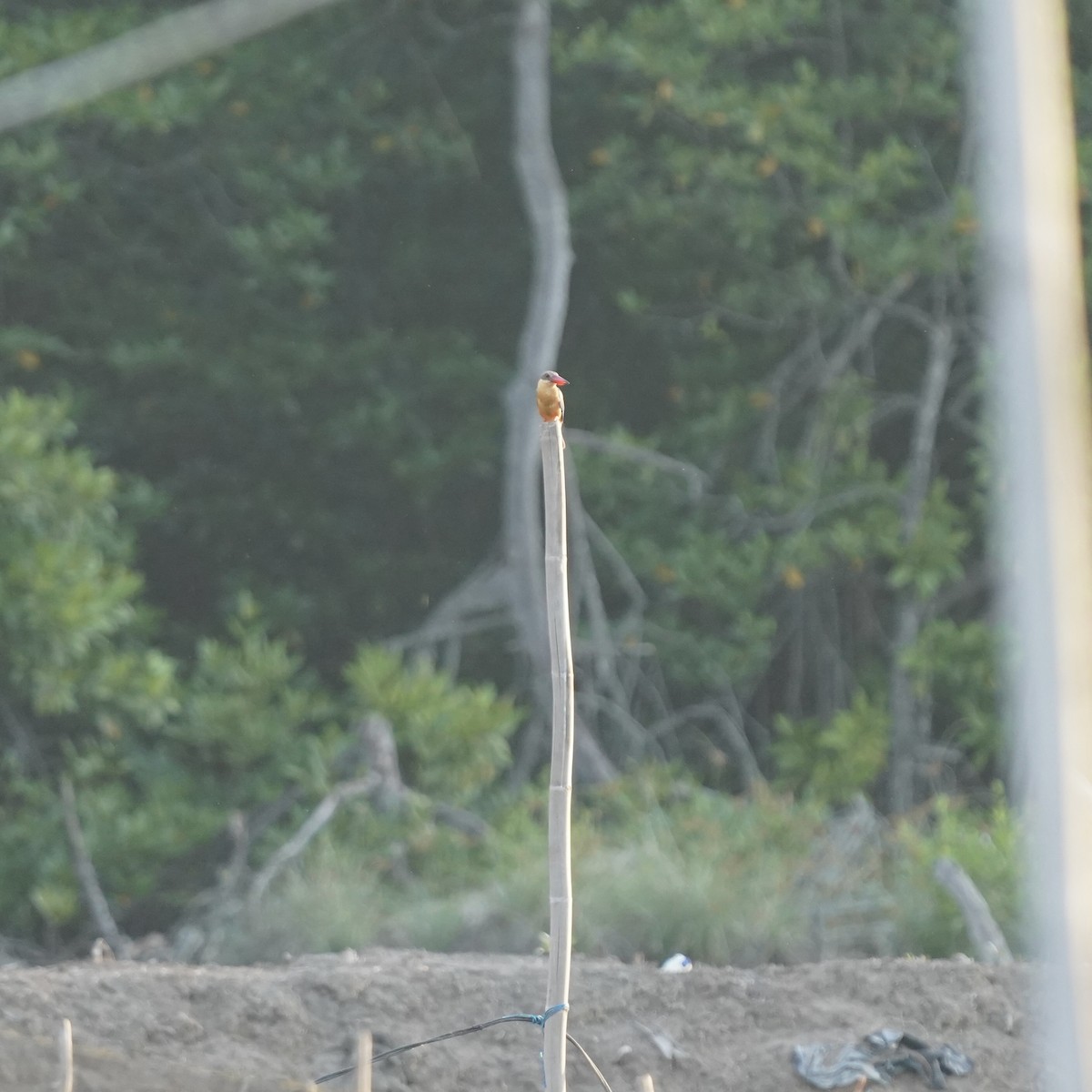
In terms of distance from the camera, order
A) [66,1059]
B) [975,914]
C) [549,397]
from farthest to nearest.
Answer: [975,914] < [66,1059] < [549,397]

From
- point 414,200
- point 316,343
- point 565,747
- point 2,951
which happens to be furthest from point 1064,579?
point 414,200

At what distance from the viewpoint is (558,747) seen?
2639mm

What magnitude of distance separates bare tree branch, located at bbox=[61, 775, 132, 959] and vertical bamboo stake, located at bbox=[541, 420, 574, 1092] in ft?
11.3

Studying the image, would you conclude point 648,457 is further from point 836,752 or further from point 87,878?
point 87,878

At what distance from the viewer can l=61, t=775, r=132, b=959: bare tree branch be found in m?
6.25

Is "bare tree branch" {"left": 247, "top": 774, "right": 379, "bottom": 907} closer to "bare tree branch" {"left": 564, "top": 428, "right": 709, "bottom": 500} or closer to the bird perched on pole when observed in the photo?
"bare tree branch" {"left": 564, "top": 428, "right": 709, "bottom": 500}

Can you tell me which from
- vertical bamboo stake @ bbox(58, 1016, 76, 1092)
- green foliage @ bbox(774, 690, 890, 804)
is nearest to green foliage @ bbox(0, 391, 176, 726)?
green foliage @ bbox(774, 690, 890, 804)

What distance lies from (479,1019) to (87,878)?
9.62 ft

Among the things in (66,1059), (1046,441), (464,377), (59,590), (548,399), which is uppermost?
(464,377)

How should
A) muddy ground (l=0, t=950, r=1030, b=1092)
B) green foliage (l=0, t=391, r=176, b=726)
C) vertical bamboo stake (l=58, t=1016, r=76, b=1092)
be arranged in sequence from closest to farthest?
vertical bamboo stake (l=58, t=1016, r=76, b=1092) → muddy ground (l=0, t=950, r=1030, b=1092) → green foliage (l=0, t=391, r=176, b=726)

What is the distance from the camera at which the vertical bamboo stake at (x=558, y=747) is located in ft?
8.45

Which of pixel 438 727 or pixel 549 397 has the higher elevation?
pixel 549 397

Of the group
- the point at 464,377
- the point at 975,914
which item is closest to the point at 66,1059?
the point at 975,914

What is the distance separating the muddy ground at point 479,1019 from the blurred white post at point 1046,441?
2.20 meters
